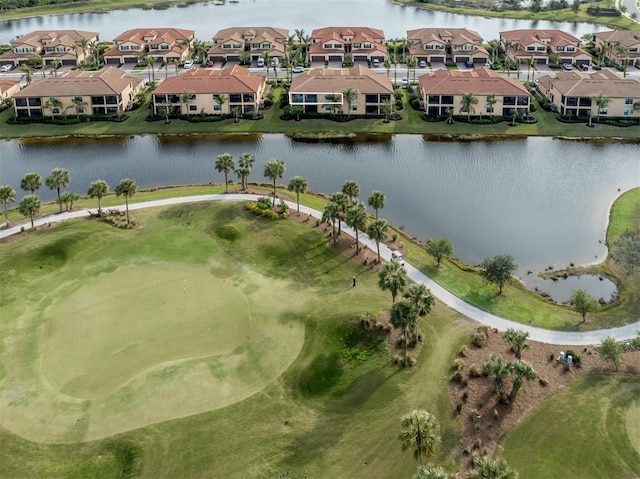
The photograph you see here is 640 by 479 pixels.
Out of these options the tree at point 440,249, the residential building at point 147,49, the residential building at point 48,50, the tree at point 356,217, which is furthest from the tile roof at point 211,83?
the tree at point 440,249

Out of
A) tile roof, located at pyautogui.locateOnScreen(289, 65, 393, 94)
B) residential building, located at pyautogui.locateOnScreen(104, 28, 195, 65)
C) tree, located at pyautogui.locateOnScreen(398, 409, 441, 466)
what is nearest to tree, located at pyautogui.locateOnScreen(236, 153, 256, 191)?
tile roof, located at pyautogui.locateOnScreen(289, 65, 393, 94)

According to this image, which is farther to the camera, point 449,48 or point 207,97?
point 449,48

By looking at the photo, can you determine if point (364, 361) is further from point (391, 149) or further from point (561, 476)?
point (391, 149)

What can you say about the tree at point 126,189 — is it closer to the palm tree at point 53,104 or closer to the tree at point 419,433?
the palm tree at point 53,104

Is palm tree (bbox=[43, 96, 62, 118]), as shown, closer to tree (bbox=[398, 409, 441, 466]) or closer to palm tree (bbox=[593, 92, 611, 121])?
tree (bbox=[398, 409, 441, 466])

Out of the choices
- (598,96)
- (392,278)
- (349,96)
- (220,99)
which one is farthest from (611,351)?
(220,99)

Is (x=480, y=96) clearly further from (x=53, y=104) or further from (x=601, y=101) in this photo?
(x=53, y=104)

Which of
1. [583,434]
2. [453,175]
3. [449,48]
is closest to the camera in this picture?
[583,434]
